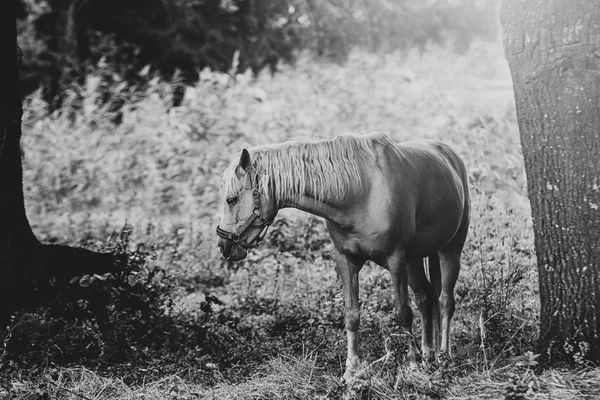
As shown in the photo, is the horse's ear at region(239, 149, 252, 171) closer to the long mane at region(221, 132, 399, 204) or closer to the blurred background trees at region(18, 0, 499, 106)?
the long mane at region(221, 132, 399, 204)

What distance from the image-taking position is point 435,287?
206 inches

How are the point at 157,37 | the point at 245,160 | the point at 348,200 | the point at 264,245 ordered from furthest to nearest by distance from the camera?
the point at 157,37
the point at 264,245
the point at 348,200
the point at 245,160

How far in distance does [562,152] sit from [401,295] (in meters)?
1.31

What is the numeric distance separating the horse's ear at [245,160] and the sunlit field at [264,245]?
1.30 metres

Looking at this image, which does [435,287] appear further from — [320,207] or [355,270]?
[320,207]

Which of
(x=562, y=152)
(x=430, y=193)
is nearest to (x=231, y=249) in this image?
(x=430, y=193)

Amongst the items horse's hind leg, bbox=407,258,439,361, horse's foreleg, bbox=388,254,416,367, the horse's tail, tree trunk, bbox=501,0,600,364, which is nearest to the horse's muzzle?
horse's foreleg, bbox=388,254,416,367

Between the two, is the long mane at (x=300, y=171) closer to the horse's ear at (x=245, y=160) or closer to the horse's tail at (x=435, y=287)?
the horse's ear at (x=245, y=160)

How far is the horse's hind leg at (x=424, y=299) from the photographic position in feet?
16.6

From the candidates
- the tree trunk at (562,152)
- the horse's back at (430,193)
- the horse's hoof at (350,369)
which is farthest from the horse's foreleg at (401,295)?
the tree trunk at (562,152)

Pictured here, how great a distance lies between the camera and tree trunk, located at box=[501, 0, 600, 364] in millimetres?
3881

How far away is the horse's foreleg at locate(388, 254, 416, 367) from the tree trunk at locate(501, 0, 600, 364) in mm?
787

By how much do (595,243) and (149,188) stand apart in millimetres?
7945

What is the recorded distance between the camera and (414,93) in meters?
11.7
